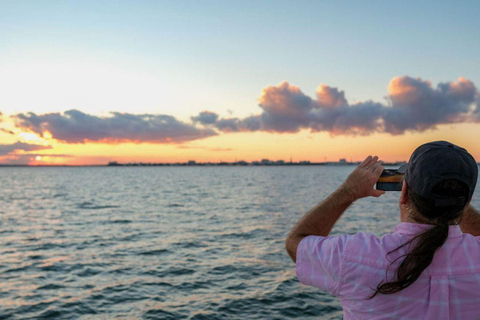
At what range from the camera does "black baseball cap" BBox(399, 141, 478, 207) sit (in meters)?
2.01

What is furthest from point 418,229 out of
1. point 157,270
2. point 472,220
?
point 157,270

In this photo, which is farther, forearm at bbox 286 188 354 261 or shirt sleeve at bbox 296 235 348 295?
forearm at bbox 286 188 354 261

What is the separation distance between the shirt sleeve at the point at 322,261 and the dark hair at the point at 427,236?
8.3 inches

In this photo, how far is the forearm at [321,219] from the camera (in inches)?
89.3

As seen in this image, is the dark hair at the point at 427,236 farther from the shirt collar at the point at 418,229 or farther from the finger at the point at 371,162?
the finger at the point at 371,162

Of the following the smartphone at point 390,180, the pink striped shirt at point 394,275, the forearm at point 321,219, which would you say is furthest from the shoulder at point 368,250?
the smartphone at point 390,180

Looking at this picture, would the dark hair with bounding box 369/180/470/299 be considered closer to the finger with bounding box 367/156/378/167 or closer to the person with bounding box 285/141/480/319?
the person with bounding box 285/141/480/319

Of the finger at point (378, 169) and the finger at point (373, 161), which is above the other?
the finger at point (373, 161)

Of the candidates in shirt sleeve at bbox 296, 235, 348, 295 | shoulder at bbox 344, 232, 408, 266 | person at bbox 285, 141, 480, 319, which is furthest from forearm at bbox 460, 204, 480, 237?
shirt sleeve at bbox 296, 235, 348, 295

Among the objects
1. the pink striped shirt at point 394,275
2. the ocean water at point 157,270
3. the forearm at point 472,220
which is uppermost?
the forearm at point 472,220

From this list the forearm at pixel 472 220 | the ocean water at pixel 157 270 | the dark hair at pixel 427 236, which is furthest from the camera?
the ocean water at pixel 157 270

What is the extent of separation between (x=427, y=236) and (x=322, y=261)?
0.53 m

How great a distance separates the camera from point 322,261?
6.88ft

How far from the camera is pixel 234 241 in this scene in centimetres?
2167
